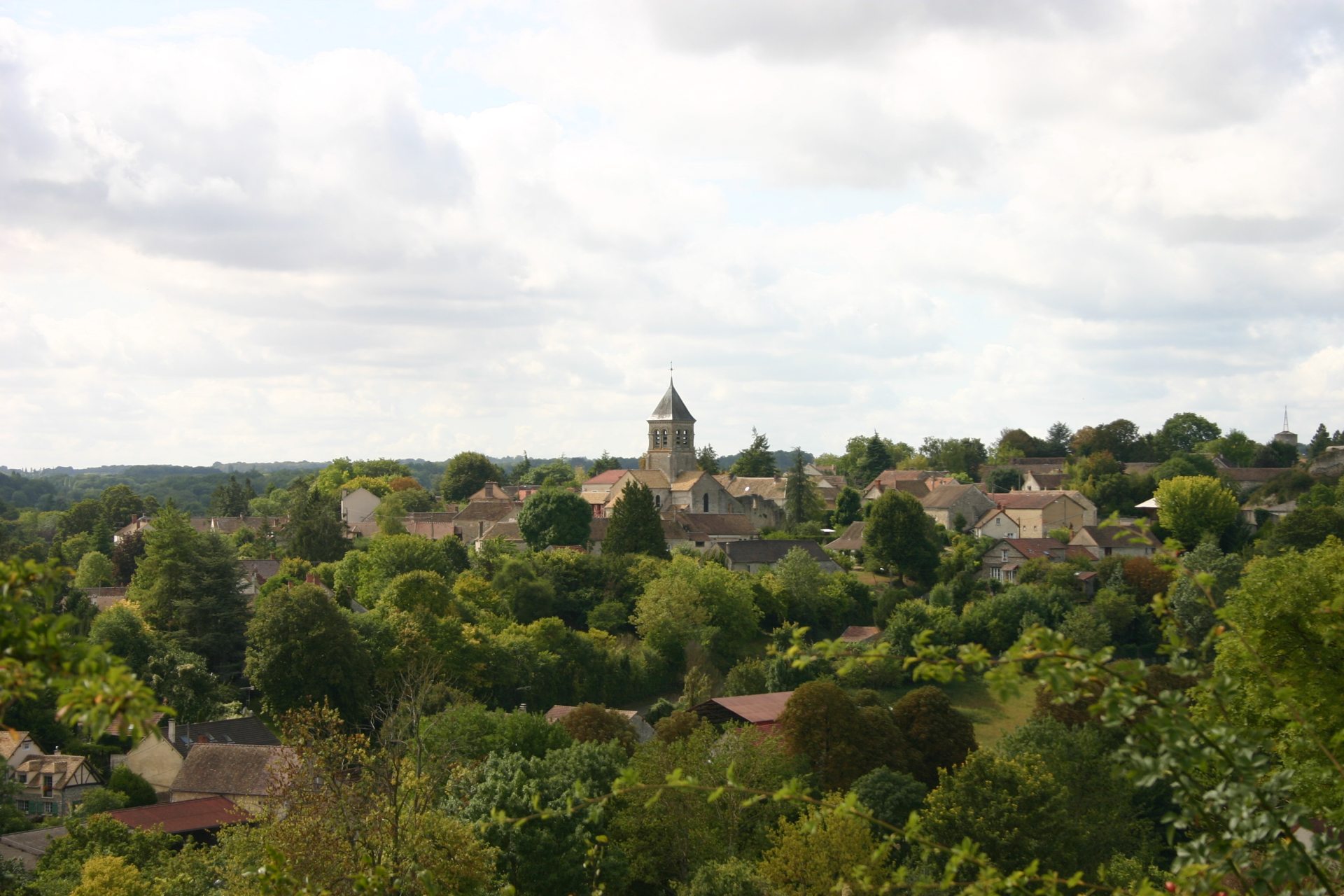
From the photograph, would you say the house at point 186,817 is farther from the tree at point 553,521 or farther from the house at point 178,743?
the tree at point 553,521

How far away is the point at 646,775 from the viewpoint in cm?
2833

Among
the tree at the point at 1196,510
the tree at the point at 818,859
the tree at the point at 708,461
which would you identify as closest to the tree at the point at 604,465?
the tree at the point at 708,461

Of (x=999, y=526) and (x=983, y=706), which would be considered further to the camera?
(x=999, y=526)

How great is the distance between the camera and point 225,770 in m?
32.5

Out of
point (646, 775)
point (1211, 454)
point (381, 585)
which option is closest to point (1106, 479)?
point (1211, 454)

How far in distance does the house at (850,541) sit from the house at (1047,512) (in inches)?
292

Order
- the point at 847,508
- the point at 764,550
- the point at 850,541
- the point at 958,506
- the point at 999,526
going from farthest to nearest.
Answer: the point at 847,508 < the point at 958,506 < the point at 850,541 < the point at 999,526 < the point at 764,550

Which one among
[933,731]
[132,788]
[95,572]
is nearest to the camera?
[132,788]

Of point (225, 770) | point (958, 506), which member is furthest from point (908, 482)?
point (225, 770)

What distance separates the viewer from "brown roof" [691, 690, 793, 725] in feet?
117

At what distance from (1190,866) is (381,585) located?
4708 cm

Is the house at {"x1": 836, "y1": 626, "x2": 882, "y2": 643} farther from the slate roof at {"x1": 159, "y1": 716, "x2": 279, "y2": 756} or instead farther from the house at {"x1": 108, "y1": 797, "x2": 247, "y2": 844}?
the house at {"x1": 108, "y1": 797, "x2": 247, "y2": 844}

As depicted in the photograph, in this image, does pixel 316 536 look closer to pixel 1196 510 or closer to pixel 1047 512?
pixel 1047 512

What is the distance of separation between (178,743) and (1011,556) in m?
45.2
